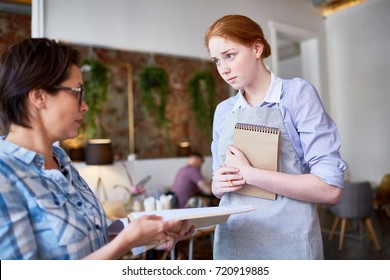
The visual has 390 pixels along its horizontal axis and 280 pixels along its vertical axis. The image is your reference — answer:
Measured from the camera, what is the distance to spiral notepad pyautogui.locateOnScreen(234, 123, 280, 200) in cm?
110

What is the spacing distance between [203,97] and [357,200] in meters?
2.43

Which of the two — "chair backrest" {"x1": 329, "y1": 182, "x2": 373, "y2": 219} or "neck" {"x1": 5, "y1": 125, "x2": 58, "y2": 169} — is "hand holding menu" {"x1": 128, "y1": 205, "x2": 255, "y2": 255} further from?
"chair backrest" {"x1": 329, "y1": 182, "x2": 373, "y2": 219}

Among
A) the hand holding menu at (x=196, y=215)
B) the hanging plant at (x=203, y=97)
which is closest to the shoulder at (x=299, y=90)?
the hand holding menu at (x=196, y=215)

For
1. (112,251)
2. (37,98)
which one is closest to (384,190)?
(112,251)

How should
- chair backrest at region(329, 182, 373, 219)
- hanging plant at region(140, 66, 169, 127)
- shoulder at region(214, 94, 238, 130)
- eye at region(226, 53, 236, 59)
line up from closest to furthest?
eye at region(226, 53, 236, 59) < shoulder at region(214, 94, 238, 130) < chair backrest at region(329, 182, 373, 219) < hanging plant at region(140, 66, 169, 127)

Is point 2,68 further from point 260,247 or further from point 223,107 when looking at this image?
point 260,247

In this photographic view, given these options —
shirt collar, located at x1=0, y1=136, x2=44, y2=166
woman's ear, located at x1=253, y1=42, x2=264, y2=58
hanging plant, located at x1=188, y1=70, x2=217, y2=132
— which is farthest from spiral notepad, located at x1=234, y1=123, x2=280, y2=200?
hanging plant, located at x1=188, y1=70, x2=217, y2=132

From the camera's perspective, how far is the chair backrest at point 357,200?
4.31 meters

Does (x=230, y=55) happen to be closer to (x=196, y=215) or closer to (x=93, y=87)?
(x=196, y=215)

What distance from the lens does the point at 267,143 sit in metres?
1.11

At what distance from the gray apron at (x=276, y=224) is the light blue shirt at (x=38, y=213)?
1.58 feet

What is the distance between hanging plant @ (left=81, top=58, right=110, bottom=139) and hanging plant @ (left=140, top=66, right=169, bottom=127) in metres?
0.59

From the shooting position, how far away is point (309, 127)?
3.50 ft
